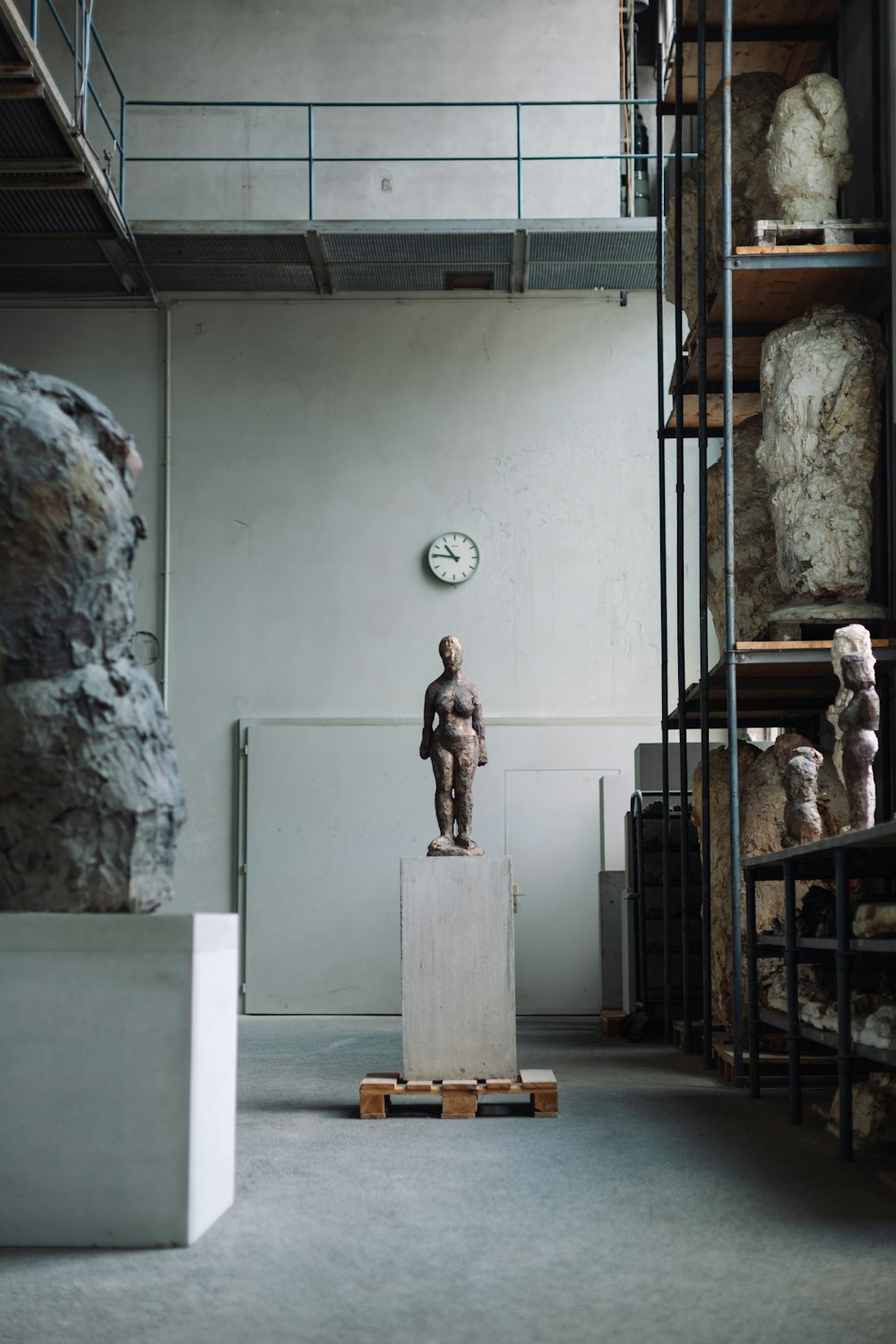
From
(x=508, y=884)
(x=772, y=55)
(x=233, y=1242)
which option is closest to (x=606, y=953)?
(x=508, y=884)

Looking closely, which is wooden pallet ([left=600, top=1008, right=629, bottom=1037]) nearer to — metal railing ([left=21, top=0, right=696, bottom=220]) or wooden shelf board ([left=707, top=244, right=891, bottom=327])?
wooden shelf board ([left=707, top=244, right=891, bottom=327])

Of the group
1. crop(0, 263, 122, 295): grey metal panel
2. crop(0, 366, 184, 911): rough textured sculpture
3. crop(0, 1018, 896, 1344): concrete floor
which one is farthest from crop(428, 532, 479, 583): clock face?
crop(0, 366, 184, 911): rough textured sculpture

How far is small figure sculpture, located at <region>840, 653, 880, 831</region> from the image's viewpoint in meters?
5.81

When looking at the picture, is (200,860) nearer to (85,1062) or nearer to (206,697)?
(206,697)

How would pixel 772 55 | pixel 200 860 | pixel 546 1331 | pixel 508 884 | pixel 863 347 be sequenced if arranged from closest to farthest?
pixel 546 1331, pixel 508 884, pixel 863 347, pixel 772 55, pixel 200 860

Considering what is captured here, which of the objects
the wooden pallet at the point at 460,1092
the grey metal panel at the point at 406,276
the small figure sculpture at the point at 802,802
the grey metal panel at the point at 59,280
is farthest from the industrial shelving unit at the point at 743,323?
the grey metal panel at the point at 59,280

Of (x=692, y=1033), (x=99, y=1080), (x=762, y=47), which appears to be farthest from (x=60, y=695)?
(x=762, y=47)

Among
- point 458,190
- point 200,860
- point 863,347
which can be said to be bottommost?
point 200,860

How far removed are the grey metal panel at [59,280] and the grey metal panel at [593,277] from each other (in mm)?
3745

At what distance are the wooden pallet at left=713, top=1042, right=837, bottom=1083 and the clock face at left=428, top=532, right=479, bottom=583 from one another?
6.24 meters

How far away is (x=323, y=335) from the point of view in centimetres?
1327

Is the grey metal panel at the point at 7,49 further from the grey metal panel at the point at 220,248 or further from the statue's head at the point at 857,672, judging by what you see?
the statue's head at the point at 857,672

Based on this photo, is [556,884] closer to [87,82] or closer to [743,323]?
[743,323]

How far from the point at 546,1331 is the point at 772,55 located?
8144mm
